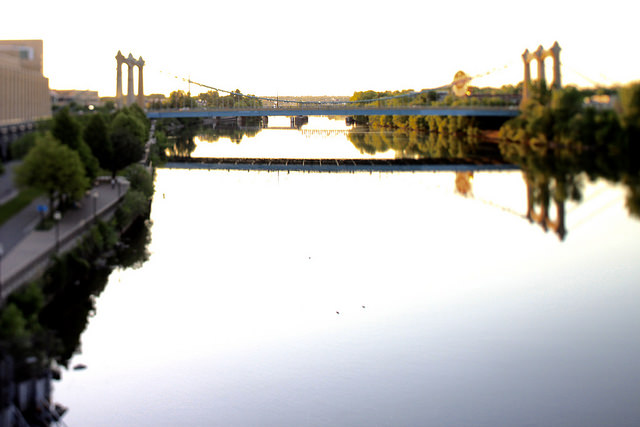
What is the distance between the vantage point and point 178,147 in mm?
36094

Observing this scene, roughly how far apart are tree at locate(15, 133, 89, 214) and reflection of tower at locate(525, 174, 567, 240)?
8118 millimetres

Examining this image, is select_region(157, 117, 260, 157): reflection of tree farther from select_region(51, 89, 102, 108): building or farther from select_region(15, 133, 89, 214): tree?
select_region(15, 133, 89, 214): tree

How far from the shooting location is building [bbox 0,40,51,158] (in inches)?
466

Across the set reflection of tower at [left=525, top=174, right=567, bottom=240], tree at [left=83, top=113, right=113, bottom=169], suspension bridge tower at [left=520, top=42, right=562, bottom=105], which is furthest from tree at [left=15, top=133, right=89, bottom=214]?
suspension bridge tower at [left=520, top=42, right=562, bottom=105]

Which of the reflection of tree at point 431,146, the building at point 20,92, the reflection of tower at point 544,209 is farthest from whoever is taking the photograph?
the reflection of tree at point 431,146

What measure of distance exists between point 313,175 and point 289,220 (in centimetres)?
904

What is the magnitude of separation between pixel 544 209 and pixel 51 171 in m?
10.00

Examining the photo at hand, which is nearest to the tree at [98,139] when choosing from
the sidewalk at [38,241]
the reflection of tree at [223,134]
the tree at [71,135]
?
the sidewalk at [38,241]

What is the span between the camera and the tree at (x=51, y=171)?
36.0ft

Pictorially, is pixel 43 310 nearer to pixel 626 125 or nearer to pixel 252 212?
pixel 252 212

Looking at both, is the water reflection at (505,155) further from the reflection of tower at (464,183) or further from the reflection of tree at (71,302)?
the reflection of tree at (71,302)

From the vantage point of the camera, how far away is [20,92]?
41.6ft

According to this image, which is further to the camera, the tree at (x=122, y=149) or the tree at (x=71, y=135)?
the tree at (x=122, y=149)

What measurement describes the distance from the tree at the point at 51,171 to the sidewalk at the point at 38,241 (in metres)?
0.45
